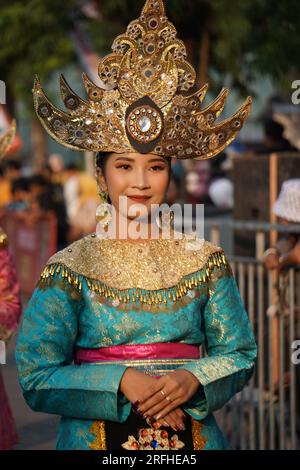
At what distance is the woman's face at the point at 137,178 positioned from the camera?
4164 mm

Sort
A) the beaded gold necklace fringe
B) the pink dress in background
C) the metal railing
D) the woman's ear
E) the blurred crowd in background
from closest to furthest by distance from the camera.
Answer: the beaded gold necklace fringe
the woman's ear
the pink dress in background
the metal railing
the blurred crowd in background

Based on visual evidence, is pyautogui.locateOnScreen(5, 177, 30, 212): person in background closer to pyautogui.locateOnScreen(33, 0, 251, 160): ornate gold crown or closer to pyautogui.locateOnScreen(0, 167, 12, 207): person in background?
pyautogui.locateOnScreen(0, 167, 12, 207): person in background

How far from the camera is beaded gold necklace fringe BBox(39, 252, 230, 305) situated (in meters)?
4.11

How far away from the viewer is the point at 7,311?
18.0 ft

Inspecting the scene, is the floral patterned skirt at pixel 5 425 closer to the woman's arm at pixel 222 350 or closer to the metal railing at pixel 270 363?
the metal railing at pixel 270 363

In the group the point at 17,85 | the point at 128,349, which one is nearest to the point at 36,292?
the point at 128,349

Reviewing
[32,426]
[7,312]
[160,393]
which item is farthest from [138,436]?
[32,426]

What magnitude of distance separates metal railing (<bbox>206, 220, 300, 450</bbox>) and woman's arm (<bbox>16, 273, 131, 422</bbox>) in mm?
2915

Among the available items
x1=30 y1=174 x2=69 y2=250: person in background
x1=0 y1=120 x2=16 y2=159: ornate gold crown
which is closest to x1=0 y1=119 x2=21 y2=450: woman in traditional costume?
x1=0 y1=120 x2=16 y2=159: ornate gold crown

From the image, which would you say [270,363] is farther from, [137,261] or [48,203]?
[48,203]

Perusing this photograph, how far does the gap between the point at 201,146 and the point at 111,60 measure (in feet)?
1.50

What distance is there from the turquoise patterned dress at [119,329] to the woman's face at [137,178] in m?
0.18

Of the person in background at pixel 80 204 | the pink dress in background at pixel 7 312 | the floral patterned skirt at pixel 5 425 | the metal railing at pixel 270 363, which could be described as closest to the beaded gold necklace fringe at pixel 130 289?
the pink dress in background at pixel 7 312
